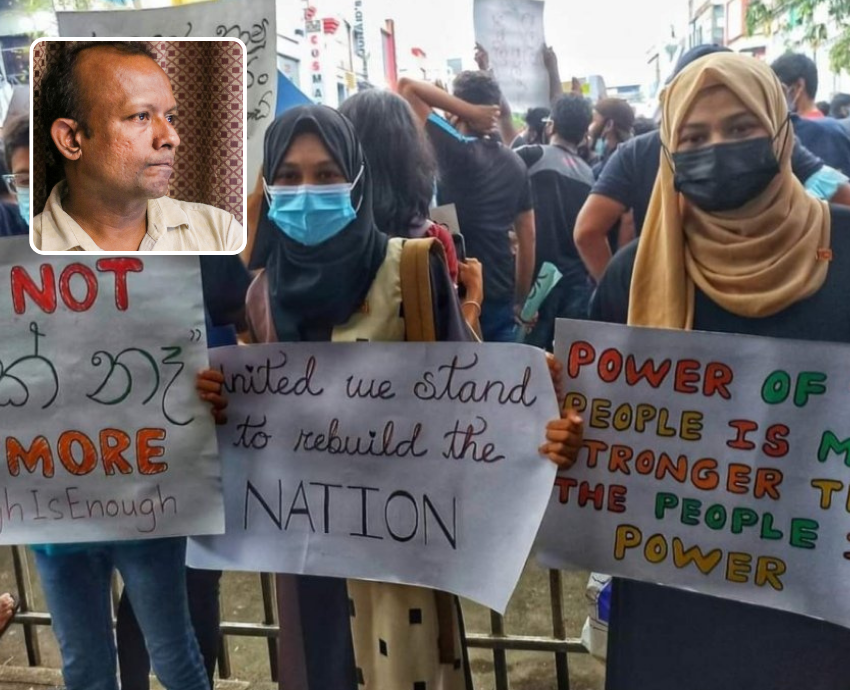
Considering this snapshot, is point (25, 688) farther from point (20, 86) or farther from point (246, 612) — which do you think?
point (20, 86)

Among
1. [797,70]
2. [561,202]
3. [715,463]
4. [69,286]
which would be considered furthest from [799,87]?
[69,286]

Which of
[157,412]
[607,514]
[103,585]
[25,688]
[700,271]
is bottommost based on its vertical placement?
[25,688]

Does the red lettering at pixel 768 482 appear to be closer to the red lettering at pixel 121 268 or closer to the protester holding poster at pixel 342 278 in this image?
the protester holding poster at pixel 342 278

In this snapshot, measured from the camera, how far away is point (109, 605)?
1875mm

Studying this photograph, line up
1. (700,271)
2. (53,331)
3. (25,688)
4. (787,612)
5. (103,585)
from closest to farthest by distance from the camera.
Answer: (700,271), (787,612), (53,331), (103,585), (25,688)

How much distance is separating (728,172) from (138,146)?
1052mm

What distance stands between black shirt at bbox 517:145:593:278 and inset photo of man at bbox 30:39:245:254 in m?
0.56

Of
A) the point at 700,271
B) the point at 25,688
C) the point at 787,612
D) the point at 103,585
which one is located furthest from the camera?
the point at 25,688

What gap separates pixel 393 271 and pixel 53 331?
0.70 m

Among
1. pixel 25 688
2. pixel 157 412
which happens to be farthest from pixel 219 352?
pixel 25 688

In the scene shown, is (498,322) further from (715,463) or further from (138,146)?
(138,146)

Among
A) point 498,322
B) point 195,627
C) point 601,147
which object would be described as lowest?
point 195,627

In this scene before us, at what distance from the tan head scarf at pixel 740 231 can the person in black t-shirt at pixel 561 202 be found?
14cm

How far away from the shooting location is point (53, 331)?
1.68 m
